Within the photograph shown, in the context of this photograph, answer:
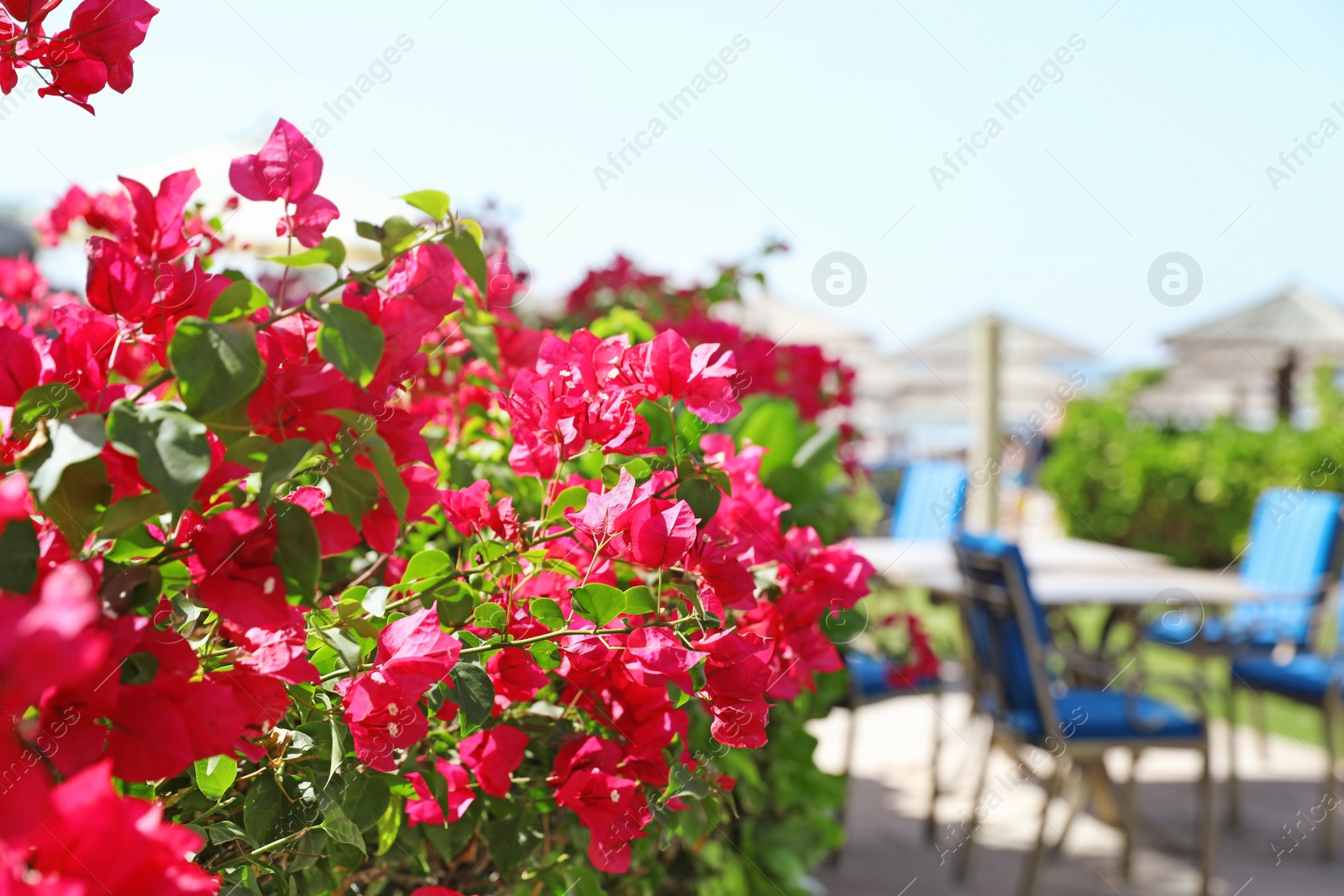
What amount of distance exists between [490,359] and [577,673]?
1.19 feet

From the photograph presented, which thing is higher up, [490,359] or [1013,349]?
[1013,349]

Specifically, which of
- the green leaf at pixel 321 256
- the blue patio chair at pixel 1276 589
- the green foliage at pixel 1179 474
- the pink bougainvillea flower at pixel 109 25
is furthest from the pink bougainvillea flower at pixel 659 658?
the green foliage at pixel 1179 474

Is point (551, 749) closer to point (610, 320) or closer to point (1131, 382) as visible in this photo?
point (610, 320)

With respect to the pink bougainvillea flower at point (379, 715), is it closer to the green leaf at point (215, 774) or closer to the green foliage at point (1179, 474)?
the green leaf at point (215, 774)

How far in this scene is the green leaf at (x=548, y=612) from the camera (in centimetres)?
73

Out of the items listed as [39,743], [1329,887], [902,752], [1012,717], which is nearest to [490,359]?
[39,743]

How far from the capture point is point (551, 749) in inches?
37.4

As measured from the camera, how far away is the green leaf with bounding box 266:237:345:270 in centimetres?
63

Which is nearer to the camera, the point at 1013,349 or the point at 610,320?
the point at 610,320

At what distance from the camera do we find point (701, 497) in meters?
0.75

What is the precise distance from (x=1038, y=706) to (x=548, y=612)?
8.82 ft

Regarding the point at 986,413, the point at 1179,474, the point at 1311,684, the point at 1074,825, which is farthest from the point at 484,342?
the point at 1179,474

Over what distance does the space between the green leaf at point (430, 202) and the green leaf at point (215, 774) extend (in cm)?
Result: 38

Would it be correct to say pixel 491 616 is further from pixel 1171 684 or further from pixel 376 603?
pixel 1171 684
